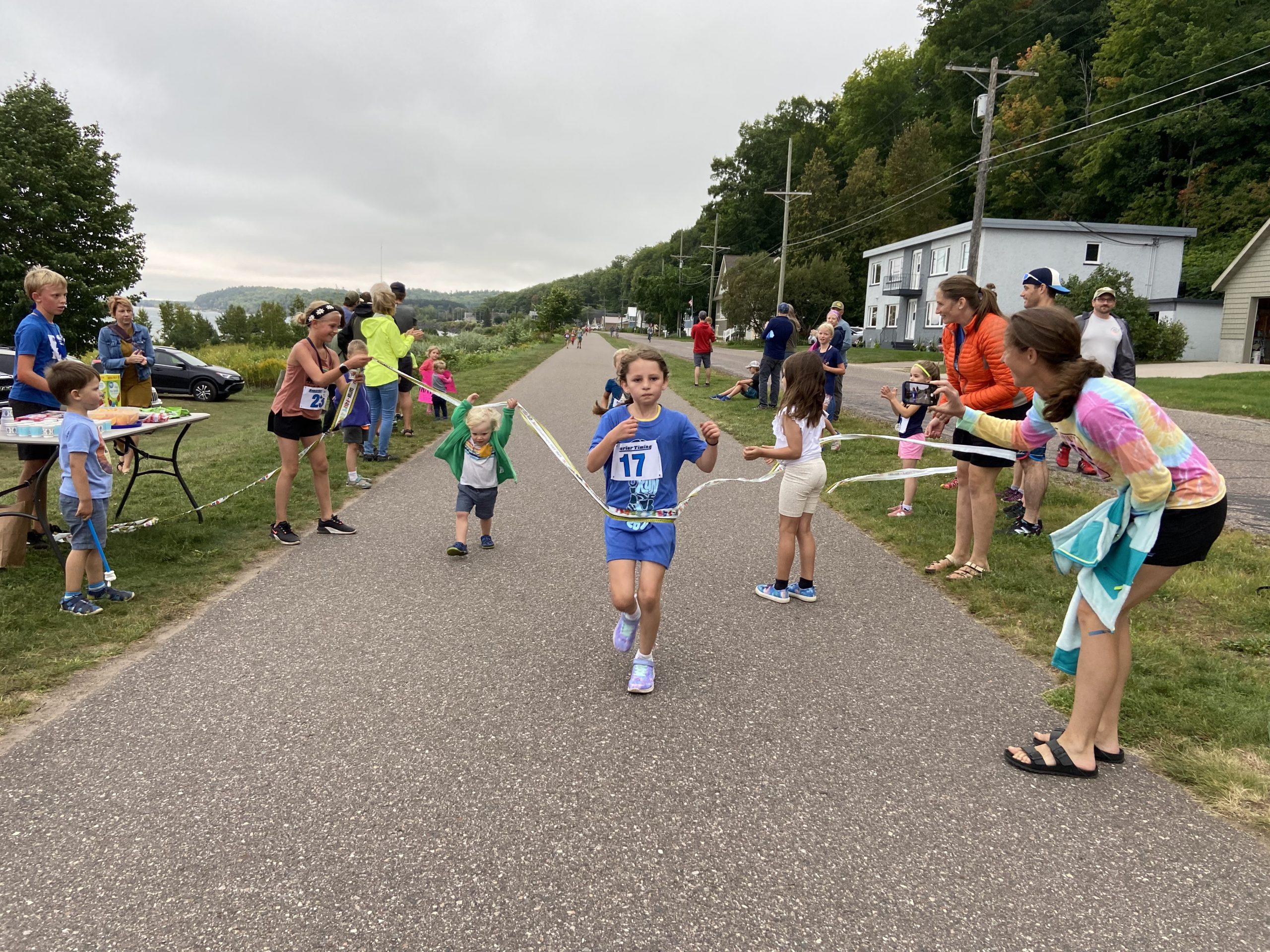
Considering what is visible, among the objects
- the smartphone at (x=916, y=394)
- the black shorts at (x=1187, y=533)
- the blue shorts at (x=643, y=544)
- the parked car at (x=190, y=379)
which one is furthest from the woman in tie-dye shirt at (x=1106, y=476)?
the parked car at (x=190, y=379)

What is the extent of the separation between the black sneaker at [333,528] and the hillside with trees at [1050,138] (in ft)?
124

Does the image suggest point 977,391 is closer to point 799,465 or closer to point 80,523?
point 799,465

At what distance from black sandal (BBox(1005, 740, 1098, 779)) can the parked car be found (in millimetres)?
23894

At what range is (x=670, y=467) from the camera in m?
3.89

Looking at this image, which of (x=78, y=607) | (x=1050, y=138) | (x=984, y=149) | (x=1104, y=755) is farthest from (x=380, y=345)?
(x=1050, y=138)

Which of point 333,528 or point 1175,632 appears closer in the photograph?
point 1175,632

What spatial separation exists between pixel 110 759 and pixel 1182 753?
4443 mm

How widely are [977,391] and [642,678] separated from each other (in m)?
3.36

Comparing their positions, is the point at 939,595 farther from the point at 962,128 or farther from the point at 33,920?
the point at 962,128

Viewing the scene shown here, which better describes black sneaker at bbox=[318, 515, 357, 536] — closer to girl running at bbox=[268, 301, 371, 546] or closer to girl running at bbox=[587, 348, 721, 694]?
girl running at bbox=[268, 301, 371, 546]

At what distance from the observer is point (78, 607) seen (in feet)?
14.7

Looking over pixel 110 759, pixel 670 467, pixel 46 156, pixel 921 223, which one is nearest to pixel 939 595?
pixel 670 467

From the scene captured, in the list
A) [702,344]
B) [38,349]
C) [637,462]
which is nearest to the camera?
[637,462]

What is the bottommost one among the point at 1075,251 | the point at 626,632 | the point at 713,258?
the point at 626,632
